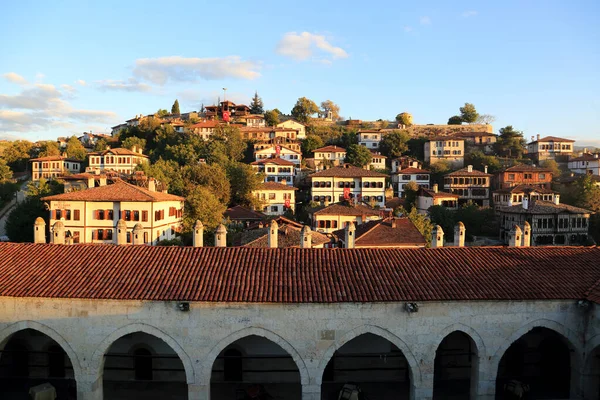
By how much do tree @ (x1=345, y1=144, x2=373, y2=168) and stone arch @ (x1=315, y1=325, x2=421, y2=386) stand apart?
6469 cm

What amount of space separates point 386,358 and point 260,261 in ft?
22.1

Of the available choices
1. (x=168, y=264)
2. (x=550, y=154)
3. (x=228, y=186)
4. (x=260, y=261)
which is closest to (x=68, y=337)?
(x=168, y=264)

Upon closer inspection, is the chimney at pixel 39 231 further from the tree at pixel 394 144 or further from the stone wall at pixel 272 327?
the tree at pixel 394 144

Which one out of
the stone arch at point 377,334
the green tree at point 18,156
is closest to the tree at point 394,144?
the green tree at point 18,156

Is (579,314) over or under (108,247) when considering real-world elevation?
under

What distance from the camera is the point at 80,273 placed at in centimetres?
1539

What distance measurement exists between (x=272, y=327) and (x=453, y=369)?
8929 mm

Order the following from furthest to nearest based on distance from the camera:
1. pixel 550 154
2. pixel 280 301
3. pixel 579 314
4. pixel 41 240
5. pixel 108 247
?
pixel 550 154 < pixel 41 240 < pixel 108 247 < pixel 579 314 < pixel 280 301

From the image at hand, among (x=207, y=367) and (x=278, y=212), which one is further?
(x=278, y=212)

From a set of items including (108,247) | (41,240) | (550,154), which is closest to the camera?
(108,247)

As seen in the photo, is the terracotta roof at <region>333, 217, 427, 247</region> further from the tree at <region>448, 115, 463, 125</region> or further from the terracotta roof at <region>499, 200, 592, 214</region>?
the tree at <region>448, 115, 463, 125</region>

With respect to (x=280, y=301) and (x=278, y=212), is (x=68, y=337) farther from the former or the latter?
(x=278, y=212)

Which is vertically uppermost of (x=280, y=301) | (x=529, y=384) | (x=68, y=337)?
(x=280, y=301)

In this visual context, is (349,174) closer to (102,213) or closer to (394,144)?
(394,144)
